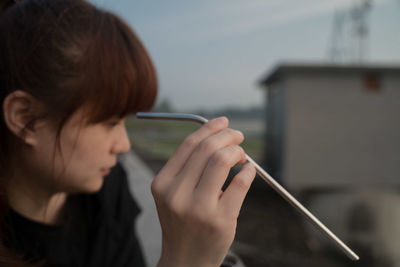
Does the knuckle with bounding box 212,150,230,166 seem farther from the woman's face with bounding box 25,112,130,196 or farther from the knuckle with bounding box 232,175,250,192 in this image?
the woman's face with bounding box 25,112,130,196

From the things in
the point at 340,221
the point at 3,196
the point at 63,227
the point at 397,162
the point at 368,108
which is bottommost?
the point at 397,162

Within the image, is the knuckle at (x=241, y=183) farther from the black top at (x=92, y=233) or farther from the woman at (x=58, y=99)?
the black top at (x=92, y=233)

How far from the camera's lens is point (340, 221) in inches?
68.1

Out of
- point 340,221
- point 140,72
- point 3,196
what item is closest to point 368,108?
point 340,221

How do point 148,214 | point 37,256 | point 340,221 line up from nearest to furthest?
point 37,256
point 148,214
point 340,221

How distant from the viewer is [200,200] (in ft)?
0.80

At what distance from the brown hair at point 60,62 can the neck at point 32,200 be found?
62 mm

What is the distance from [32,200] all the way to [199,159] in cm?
50

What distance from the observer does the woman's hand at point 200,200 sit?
24 centimetres

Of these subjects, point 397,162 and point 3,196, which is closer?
point 3,196

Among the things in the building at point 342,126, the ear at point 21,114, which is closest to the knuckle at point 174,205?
the ear at point 21,114

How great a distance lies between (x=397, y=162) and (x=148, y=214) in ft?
10.9

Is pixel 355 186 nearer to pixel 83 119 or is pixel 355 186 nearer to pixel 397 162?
pixel 397 162

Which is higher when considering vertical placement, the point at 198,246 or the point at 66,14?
the point at 66,14
